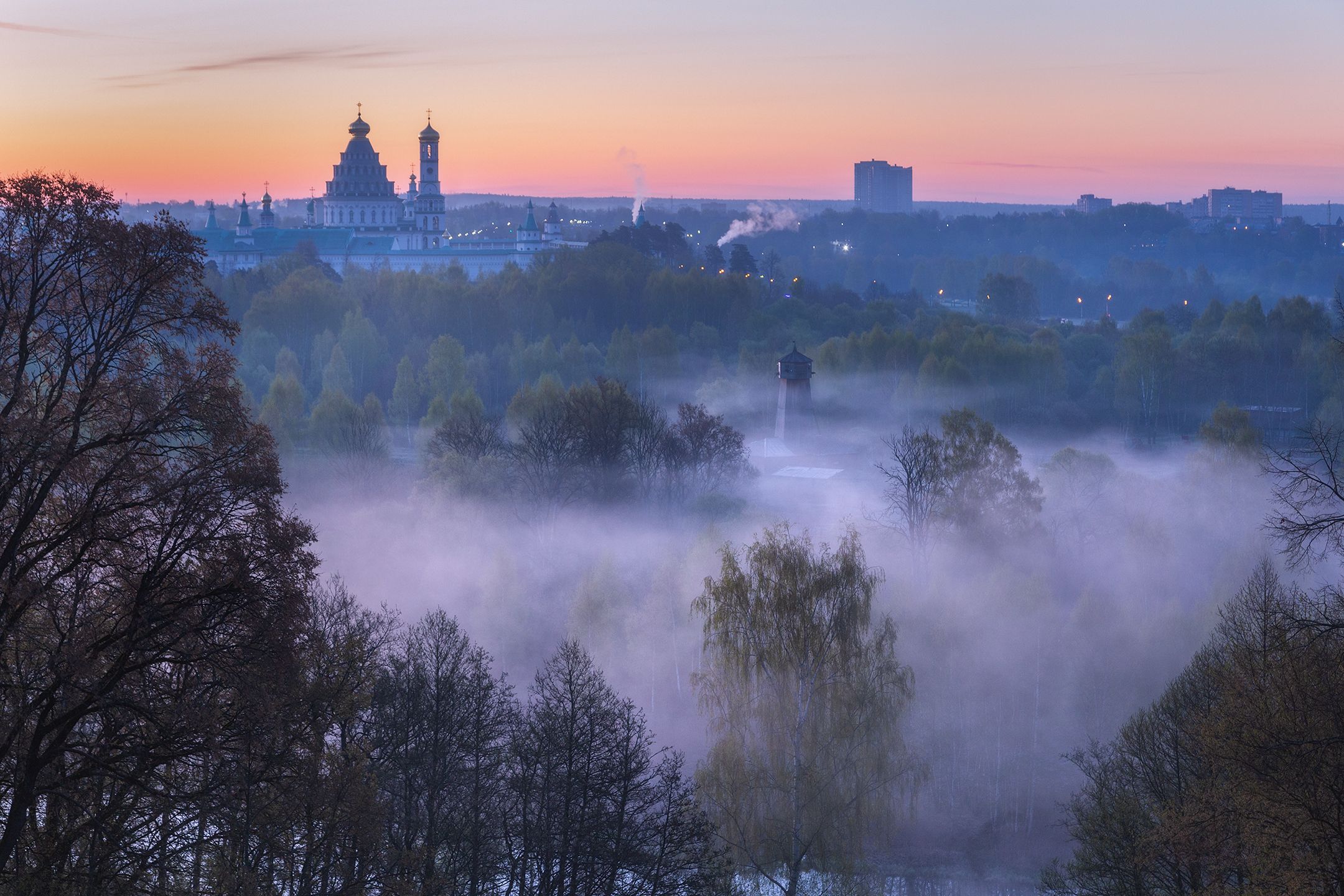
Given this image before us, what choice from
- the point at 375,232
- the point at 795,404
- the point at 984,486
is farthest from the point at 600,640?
the point at 375,232

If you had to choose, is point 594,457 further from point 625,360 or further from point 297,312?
point 297,312

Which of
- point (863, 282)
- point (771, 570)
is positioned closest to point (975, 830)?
point (771, 570)

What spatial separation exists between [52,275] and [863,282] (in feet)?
486

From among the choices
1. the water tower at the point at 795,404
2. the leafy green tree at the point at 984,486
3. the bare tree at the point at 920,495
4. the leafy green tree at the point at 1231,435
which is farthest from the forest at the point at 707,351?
the leafy green tree at the point at 984,486

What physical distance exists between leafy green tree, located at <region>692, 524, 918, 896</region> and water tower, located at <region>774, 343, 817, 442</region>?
26395 millimetres

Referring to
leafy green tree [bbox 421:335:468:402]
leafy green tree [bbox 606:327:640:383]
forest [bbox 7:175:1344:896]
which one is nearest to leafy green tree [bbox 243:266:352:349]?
leafy green tree [bbox 421:335:468:402]

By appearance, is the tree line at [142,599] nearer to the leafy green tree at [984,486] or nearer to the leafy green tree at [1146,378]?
the leafy green tree at [984,486]

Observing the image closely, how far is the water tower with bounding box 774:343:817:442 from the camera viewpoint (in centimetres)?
4675

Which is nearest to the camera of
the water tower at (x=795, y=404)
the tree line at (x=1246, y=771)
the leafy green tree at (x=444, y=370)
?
the tree line at (x=1246, y=771)

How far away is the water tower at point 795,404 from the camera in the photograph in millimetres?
46750

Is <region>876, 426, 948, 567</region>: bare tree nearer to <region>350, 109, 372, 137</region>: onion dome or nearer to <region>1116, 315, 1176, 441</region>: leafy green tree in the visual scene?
<region>1116, 315, 1176, 441</region>: leafy green tree

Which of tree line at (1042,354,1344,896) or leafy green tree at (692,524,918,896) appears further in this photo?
leafy green tree at (692,524,918,896)

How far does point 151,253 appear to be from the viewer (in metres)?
9.63

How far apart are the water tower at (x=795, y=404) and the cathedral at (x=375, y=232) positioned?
255ft
